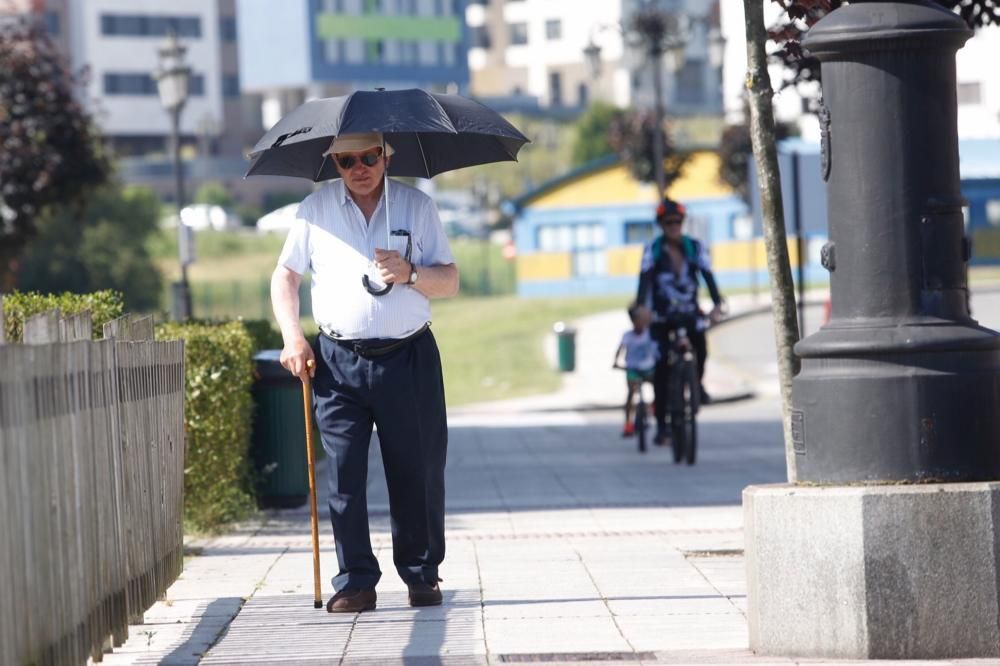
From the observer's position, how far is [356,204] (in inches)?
295

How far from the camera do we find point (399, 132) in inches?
292

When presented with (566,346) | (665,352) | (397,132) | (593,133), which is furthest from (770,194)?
(593,133)

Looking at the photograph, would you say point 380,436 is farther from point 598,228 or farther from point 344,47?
point 344,47

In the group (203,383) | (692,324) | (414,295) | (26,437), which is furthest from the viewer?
(692,324)

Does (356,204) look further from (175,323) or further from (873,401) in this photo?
(175,323)

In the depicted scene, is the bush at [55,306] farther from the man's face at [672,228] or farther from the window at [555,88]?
the window at [555,88]

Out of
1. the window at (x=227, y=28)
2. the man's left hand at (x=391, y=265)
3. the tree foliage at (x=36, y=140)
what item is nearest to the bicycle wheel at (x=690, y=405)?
the man's left hand at (x=391, y=265)

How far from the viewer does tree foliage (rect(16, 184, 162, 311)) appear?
181ft

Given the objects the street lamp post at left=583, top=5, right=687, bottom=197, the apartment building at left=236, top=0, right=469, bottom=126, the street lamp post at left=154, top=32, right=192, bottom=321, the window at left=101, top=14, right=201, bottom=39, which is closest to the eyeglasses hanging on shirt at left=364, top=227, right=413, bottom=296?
the street lamp post at left=154, top=32, right=192, bottom=321

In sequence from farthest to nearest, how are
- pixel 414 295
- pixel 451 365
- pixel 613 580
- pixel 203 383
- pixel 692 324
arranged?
pixel 451 365
pixel 692 324
pixel 203 383
pixel 613 580
pixel 414 295

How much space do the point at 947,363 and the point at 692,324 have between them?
28.3ft

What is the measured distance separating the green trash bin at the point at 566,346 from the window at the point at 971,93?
4229 cm

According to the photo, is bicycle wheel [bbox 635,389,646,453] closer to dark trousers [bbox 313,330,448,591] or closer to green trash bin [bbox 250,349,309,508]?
green trash bin [bbox 250,349,309,508]

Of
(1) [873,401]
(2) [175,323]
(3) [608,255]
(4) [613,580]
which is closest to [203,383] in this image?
(2) [175,323]
